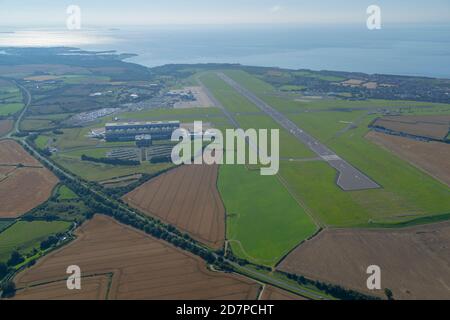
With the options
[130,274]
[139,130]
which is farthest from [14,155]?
[130,274]

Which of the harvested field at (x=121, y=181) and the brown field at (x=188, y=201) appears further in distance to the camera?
the harvested field at (x=121, y=181)

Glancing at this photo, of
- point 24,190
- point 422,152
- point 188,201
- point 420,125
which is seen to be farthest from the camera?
point 420,125

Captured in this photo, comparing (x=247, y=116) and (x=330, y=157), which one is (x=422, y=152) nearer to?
(x=330, y=157)

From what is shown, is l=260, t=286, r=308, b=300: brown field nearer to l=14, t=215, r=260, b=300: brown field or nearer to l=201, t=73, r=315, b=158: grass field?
l=14, t=215, r=260, b=300: brown field

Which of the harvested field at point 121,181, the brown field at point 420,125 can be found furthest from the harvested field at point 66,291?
the brown field at point 420,125

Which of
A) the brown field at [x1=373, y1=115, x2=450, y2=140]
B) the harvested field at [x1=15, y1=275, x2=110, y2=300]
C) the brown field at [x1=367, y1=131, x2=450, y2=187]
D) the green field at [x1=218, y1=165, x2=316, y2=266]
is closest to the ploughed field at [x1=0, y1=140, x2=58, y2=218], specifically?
the harvested field at [x1=15, y1=275, x2=110, y2=300]

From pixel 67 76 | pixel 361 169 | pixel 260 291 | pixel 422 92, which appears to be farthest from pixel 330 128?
pixel 67 76

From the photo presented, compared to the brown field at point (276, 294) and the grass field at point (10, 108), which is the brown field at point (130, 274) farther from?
the grass field at point (10, 108)
